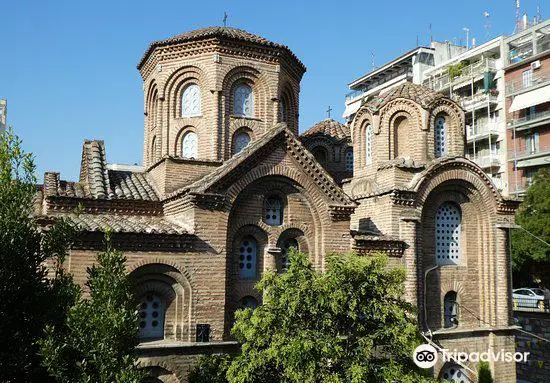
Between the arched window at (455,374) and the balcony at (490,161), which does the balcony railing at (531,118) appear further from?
the arched window at (455,374)

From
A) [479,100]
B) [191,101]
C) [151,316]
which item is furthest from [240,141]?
[479,100]

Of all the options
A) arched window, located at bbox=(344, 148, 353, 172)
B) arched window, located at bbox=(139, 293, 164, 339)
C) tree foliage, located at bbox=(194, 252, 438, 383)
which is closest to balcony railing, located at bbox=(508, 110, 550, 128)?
arched window, located at bbox=(344, 148, 353, 172)

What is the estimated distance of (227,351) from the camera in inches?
512

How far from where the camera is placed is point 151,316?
12.9 m

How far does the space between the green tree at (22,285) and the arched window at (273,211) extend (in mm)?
6353

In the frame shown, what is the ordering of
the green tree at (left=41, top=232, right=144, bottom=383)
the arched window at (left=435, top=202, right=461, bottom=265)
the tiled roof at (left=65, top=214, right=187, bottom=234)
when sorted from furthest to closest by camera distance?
the arched window at (left=435, top=202, right=461, bottom=265) → the tiled roof at (left=65, top=214, right=187, bottom=234) → the green tree at (left=41, top=232, right=144, bottom=383)

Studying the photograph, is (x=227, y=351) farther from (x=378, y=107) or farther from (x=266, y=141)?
(x=378, y=107)

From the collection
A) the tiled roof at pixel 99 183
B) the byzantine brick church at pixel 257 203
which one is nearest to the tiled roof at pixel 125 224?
the byzantine brick church at pixel 257 203

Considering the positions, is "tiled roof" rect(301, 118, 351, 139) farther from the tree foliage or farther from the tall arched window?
the tree foliage

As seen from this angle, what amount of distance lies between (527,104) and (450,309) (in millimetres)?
23767

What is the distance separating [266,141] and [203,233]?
301 centimetres

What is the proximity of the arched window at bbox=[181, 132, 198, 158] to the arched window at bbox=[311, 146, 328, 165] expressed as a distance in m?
6.89

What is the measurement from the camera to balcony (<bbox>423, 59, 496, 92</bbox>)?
129 feet

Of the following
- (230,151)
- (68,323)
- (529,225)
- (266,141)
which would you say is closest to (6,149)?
(68,323)
